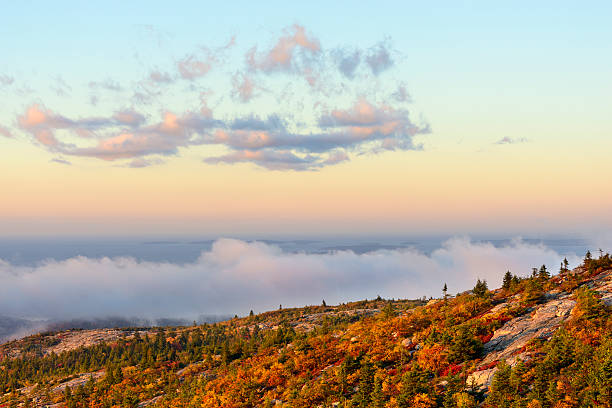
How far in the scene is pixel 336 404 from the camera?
1379 inches

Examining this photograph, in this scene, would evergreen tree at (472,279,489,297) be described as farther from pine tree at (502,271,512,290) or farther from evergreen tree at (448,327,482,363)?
evergreen tree at (448,327,482,363)

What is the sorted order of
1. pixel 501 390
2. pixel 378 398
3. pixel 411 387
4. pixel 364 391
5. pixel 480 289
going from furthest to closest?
1. pixel 480 289
2. pixel 364 391
3. pixel 378 398
4. pixel 411 387
5. pixel 501 390

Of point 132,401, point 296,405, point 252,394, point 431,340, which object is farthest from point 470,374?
point 132,401

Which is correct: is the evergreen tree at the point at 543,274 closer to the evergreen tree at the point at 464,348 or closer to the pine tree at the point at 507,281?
the pine tree at the point at 507,281

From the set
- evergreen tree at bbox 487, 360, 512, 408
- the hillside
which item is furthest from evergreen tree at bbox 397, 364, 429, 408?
evergreen tree at bbox 487, 360, 512, 408

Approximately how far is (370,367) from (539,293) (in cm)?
2399

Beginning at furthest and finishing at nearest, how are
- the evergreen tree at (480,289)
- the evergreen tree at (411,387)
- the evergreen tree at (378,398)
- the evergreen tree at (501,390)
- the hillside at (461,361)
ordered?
1. the evergreen tree at (480,289)
2. the evergreen tree at (378,398)
3. the evergreen tree at (411,387)
4. the hillside at (461,361)
5. the evergreen tree at (501,390)


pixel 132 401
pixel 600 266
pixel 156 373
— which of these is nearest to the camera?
pixel 600 266

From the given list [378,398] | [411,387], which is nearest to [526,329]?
[411,387]

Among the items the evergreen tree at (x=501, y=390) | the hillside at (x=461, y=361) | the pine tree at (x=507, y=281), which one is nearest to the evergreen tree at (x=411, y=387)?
the hillside at (x=461, y=361)

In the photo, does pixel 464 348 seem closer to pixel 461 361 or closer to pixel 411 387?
pixel 461 361

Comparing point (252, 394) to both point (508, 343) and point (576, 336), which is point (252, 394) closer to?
point (508, 343)

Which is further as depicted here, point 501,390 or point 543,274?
point 543,274

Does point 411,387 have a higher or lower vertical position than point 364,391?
higher
